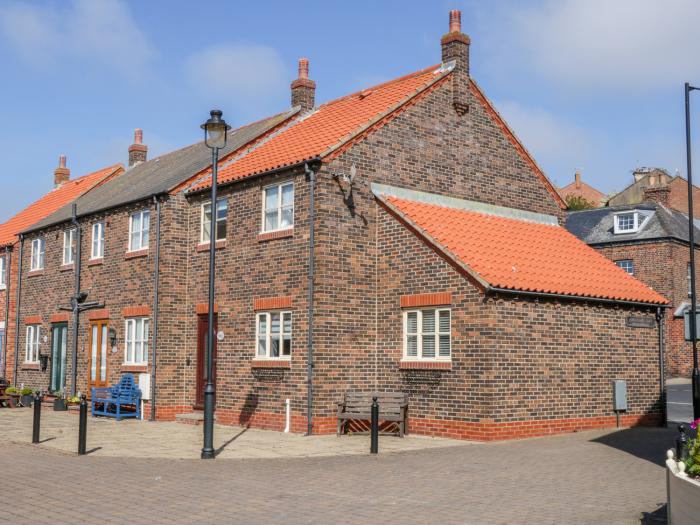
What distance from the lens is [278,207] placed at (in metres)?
19.9

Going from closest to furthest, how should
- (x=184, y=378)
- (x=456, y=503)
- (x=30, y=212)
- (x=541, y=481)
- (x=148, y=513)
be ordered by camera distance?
(x=148, y=513), (x=456, y=503), (x=541, y=481), (x=184, y=378), (x=30, y=212)

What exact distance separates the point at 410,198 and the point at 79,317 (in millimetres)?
11877

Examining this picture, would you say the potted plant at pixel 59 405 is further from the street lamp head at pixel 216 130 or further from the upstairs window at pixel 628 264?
the upstairs window at pixel 628 264

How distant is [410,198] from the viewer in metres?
20.5

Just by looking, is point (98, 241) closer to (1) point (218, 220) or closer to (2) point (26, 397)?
(2) point (26, 397)

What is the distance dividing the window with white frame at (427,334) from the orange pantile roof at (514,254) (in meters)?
1.38

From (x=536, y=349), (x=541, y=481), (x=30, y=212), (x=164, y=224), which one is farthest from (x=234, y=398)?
(x=30, y=212)

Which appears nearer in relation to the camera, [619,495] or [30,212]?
[619,495]

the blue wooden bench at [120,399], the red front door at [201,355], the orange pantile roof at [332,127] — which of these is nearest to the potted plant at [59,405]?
the blue wooden bench at [120,399]

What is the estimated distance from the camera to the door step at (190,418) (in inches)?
816

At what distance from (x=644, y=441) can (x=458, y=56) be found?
1093 centimetres

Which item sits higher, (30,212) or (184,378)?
(30,212)

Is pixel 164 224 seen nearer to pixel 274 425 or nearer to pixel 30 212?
pixel 274 425

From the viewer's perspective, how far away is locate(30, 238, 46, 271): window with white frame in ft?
97.1
